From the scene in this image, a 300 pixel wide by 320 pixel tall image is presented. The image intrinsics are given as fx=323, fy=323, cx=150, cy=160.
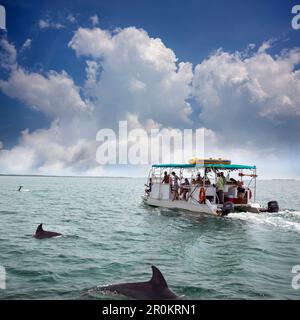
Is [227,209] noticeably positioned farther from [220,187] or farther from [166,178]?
[166,178]

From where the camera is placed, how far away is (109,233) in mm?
21172

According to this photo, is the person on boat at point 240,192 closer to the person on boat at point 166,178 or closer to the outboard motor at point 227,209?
the outboard motor at point 227,209

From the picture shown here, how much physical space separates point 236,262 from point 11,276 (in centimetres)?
908

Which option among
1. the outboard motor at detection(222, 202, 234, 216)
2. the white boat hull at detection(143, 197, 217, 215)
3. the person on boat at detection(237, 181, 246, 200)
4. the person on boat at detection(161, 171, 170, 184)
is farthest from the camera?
the person on boat at detection(161, 171, 170, 184)

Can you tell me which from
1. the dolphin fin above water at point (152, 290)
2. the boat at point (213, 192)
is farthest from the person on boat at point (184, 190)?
the dolphin fin above water at point (152, 290)

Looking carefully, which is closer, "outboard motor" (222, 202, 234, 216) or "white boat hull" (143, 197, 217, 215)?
"outboard motor" (222, 202, 234, 216)

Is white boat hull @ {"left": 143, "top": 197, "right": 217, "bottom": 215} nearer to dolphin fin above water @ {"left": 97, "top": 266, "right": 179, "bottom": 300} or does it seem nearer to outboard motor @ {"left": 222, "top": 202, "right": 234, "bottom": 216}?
outboard motor @ {"left": 222, "top": 202, "right": 234, "bottom": 216}

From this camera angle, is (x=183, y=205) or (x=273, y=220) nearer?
(x=273, y=220)

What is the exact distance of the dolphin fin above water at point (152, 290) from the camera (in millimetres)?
9109

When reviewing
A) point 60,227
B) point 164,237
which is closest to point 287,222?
point 164,237

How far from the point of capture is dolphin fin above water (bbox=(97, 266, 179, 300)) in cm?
911

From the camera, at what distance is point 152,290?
9273 millimetres

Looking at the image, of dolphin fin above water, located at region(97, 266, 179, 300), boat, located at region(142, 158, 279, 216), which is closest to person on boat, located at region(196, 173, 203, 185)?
A: boat, located at region(142, 158, 279, 216)

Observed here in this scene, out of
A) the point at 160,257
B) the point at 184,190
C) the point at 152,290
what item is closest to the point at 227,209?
the point at 184,190
